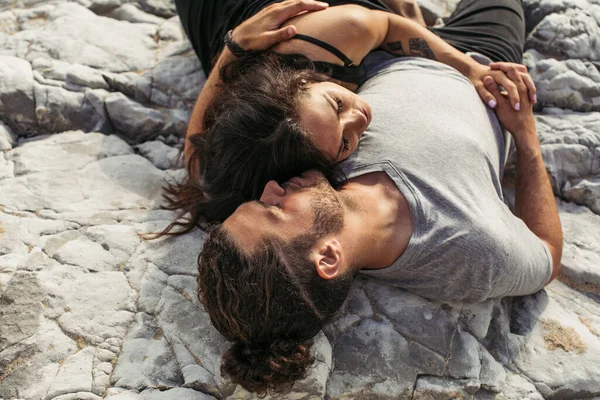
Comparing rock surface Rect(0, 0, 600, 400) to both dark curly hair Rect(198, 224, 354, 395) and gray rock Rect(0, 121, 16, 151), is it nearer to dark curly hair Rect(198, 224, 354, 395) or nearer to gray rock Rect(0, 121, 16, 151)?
gray rock Rect(0, 121, 16, 151)

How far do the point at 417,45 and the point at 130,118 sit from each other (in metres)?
1.59

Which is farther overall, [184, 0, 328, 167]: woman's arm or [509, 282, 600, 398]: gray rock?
[184, 0, 328, 167]: woman's arm

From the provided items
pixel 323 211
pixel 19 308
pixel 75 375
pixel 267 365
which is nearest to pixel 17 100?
pixel 19 308

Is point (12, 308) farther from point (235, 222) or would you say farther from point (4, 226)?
point (235, 222)

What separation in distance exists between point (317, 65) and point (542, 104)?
5.44 ft

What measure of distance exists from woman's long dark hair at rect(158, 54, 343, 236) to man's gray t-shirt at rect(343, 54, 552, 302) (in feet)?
0.91

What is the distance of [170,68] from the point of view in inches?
139

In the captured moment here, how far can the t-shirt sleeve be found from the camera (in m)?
2.30

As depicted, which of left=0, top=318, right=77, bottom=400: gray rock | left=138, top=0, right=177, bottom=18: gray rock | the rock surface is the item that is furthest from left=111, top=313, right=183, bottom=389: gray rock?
left=138, top=0, right=177, bottom=18: gray rock

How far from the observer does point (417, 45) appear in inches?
116

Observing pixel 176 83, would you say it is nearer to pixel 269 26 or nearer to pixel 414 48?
pixel 269 26

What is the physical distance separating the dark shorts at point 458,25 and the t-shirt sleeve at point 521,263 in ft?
3.74

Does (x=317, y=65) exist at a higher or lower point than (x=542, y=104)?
higher

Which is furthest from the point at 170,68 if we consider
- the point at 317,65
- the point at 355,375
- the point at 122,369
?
the point at 355,375
